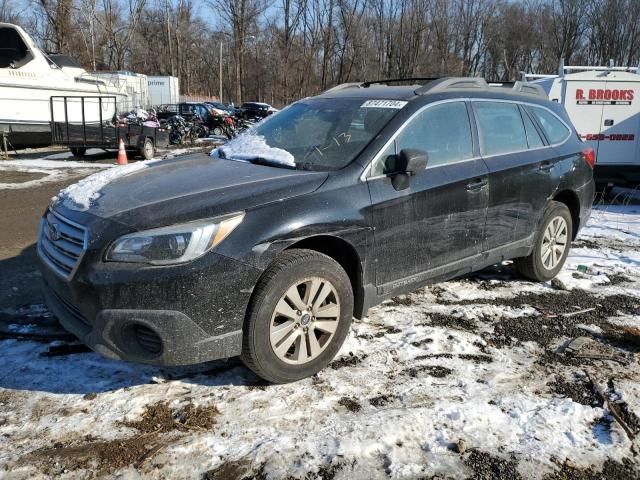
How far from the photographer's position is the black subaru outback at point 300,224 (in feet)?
9.23

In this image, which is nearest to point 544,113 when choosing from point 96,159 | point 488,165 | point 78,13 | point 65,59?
point 488,165

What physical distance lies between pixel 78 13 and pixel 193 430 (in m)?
47.5

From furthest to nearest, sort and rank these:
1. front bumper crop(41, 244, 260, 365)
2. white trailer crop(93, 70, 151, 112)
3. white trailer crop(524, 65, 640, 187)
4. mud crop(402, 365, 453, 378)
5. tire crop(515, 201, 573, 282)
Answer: white trailer crop(93, 70, 151, 112) < white trailer crop(524, 65, 640, 187) < tire crop(515, 201, 573, 282) < mud crop(402, 365, 453, 378) < front bumper crop(41, 244, 260, 365)

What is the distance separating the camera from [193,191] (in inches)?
124

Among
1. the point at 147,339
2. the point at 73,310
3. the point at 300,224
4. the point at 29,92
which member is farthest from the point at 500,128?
the point at 29,92

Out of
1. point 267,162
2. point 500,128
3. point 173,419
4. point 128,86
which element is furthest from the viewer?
point 128,86

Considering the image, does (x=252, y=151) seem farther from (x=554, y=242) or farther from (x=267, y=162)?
(x=554, y=242)

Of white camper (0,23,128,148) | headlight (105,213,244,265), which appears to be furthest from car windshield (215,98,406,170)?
white camper (0,23,128,148)

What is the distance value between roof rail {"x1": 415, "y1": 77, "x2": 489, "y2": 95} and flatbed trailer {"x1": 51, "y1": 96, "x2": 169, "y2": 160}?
40.0 ft

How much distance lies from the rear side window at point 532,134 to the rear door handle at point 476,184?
922mm

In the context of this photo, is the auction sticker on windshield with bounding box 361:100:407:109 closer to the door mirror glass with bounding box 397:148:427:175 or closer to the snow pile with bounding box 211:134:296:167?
the door mirror glass with bounding box 397:148:427:175

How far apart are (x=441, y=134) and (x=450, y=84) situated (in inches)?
20.8

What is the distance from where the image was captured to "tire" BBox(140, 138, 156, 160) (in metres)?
15.8

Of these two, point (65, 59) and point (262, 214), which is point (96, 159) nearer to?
point (65, 59)
